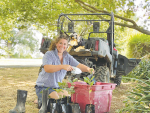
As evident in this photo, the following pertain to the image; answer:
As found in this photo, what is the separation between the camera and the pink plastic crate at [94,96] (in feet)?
8.70

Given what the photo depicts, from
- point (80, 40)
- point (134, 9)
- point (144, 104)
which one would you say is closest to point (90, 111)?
point (144, 104)

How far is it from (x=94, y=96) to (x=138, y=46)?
8.34 metres

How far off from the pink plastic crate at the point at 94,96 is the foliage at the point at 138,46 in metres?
7.30

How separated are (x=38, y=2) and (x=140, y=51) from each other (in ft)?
17.1

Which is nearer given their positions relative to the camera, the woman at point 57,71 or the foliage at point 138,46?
the woman at point 57,71

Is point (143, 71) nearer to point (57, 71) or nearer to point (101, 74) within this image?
point (101, 74)

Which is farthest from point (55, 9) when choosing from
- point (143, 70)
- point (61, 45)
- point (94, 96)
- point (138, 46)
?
point (94, 96)

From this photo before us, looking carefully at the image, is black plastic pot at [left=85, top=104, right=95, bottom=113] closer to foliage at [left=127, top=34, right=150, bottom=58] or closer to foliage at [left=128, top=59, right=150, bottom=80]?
foliage at [left=128, top=59, right=150, bottom=80]

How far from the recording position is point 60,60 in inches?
125

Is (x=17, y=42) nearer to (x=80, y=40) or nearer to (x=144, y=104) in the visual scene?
(x=80, y=40)

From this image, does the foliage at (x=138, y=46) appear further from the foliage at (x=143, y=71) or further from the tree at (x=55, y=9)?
the foliage at (x=143, y=71)

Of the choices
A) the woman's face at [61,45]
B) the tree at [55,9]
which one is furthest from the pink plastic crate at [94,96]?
the tree at [55,9]

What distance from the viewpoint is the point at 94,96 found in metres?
2.65

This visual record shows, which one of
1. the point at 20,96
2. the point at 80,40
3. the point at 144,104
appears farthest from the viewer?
the point at 80,40
